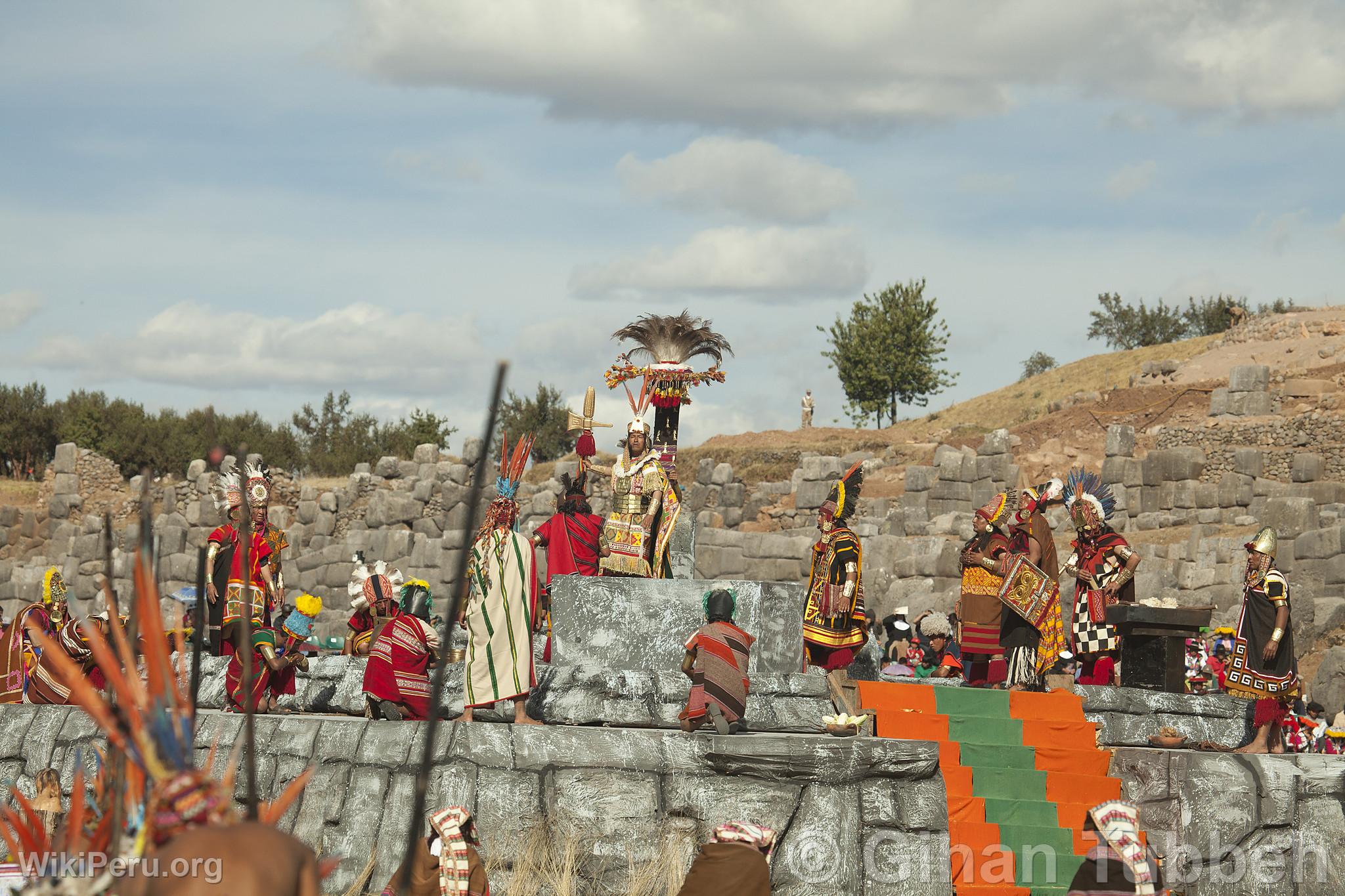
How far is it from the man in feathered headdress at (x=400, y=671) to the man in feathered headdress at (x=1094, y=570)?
215 inches

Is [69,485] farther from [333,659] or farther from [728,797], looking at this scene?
[728,797]

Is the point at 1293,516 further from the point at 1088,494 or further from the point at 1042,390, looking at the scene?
the point at 1042,390

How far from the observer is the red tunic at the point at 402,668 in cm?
909

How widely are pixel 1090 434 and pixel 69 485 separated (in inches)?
963

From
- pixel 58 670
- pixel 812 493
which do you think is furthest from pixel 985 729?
pixel 812 493

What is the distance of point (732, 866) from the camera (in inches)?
237

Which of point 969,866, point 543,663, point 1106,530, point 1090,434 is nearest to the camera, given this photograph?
point 969,866

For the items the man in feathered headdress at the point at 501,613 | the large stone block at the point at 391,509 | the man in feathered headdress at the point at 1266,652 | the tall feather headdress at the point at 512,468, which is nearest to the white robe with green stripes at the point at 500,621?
the man in feathered headdress at the point at 501,613

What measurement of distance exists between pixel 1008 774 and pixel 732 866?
13.6 feet

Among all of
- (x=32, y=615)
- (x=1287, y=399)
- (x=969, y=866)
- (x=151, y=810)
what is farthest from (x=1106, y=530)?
(x=1287, y=399)

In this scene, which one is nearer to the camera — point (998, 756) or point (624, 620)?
point (998, 756)

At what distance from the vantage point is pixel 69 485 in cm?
3356

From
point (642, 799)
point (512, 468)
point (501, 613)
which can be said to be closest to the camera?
point (642, 799)

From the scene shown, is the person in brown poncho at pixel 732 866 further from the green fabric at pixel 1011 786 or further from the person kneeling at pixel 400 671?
the person kneeling at pixel 400 671
